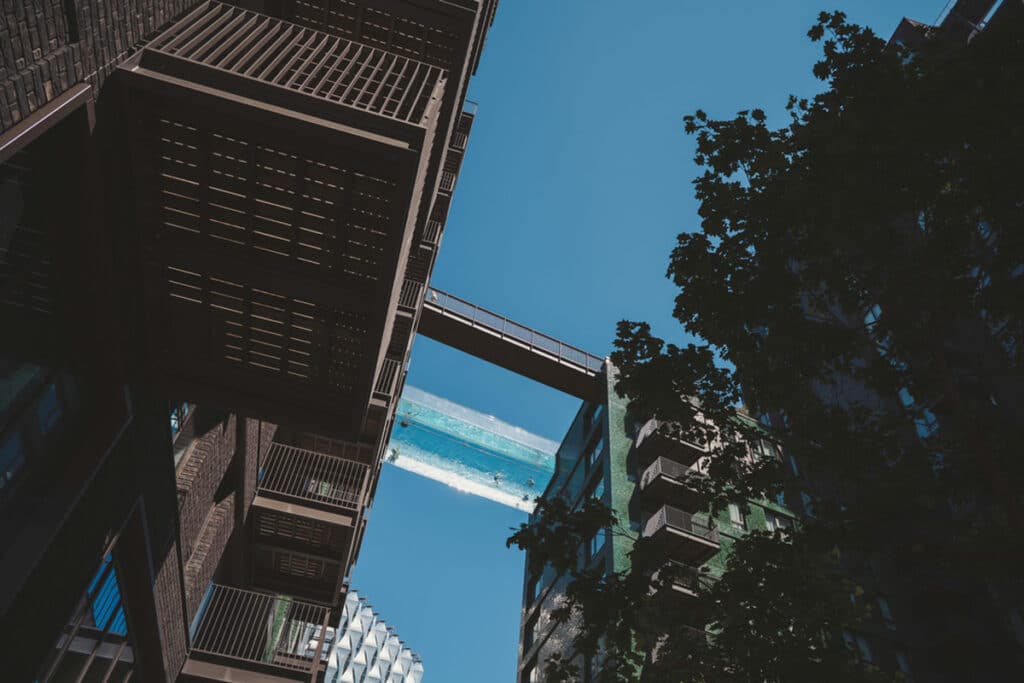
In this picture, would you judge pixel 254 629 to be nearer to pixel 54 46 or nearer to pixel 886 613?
pixel 54 46

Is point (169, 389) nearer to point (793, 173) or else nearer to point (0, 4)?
point (0, 4)

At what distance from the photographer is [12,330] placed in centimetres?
605

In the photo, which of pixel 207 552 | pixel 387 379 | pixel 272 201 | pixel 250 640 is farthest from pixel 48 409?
pixel 387 379

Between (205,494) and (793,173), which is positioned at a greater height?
(793,173)

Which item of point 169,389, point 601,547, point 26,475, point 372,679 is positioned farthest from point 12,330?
point 372,679

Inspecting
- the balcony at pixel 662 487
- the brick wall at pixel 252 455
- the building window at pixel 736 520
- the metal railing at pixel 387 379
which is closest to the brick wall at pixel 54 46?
the brick wall at pixel 252 455

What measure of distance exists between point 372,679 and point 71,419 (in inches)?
3280

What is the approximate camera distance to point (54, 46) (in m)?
4.96

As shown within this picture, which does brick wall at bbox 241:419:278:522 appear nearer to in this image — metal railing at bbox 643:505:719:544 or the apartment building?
the apartment building

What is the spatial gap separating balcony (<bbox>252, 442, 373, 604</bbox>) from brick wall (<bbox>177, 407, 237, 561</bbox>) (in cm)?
253

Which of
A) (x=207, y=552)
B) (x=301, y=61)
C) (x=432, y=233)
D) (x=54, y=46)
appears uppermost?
(x=432, y=233)

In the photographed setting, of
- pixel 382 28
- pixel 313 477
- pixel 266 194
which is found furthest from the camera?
pixel 313 477

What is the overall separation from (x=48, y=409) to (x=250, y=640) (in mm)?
7961

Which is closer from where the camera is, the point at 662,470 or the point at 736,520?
the point at 662,470
